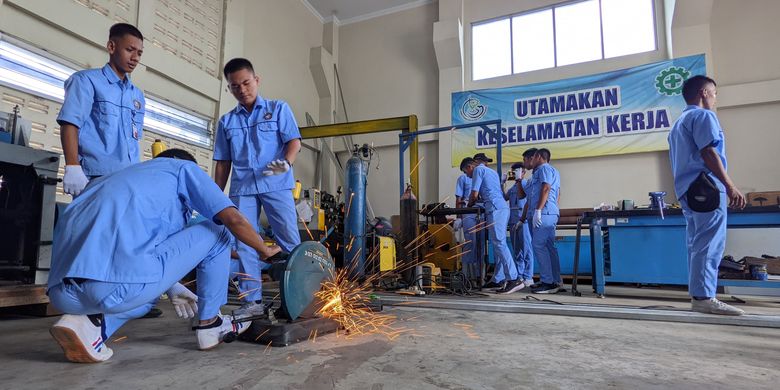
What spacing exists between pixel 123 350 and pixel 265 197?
96 cm

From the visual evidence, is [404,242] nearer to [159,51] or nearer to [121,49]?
[121,49]

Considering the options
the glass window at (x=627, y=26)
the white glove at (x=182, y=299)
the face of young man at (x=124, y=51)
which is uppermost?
the glass window at (x=627, y=26)

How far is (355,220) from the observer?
4699 millimetres

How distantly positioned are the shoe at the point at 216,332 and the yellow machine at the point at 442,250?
3.94 metres

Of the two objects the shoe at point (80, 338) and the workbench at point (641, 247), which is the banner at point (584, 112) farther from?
the shoe at point (80, 338)

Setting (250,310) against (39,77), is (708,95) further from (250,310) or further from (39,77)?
(39,77)

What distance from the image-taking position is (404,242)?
15.5ft

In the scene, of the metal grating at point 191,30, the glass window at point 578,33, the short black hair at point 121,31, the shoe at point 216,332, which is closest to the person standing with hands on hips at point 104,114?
the short black hair at point 121,31

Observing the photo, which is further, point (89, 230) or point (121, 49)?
point (121, 49)

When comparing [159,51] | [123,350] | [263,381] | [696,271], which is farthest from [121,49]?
[696,271]

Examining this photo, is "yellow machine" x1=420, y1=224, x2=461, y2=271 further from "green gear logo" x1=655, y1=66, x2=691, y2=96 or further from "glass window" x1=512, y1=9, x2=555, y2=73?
"green gear logo" x1=655, y1=66, x2=691, y2=96

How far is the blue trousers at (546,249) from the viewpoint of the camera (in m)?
4.32

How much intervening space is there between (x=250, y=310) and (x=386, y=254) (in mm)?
2715

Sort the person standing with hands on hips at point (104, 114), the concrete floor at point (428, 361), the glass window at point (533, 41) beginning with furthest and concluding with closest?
the glass window at point (533, 41) → the person standing with hands on hips at point (104, 114) → the concrete floor at point (428, 361)
